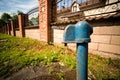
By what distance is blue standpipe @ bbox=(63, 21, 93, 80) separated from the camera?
119 cm

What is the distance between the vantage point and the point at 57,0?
5.35 m

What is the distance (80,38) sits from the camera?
3.89ft

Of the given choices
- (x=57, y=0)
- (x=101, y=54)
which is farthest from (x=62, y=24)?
(x=101, y=54)

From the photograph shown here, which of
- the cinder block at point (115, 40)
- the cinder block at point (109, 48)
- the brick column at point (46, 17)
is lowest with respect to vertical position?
the cinder block at point (109, 48)

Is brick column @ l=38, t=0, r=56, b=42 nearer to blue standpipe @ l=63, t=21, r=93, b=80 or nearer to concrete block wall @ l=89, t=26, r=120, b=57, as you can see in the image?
concrete block wall @ l=89, t=26, r=120, b=57

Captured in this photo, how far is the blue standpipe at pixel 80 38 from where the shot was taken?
46.8 inches

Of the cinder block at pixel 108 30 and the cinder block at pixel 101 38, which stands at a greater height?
the cinder block at pixel 108 30

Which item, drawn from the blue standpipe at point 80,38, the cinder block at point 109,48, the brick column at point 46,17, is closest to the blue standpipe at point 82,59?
the blue standpipe at point 80,38

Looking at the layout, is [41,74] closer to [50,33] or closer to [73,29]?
[73,29]

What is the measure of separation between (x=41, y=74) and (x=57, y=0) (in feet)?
13.1

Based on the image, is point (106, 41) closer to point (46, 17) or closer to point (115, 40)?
point (115, 40)

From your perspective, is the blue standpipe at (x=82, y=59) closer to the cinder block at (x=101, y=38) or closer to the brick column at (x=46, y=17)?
the cinder block at (x=101, y=38)

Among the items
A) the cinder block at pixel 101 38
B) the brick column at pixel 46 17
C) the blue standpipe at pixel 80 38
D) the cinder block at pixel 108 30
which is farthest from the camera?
the brick column at pixel 46 17

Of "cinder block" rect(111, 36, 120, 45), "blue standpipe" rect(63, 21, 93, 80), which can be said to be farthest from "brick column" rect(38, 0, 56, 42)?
"blue standpipe" rect(63, 21, 93, 80)
